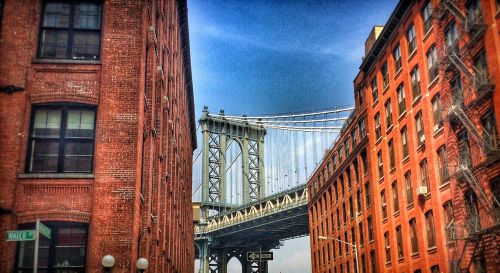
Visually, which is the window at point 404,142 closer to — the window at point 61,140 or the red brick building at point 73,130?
the red brick building at point 73,130

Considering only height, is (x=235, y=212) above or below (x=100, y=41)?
above

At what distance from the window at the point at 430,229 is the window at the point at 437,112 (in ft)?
18.2

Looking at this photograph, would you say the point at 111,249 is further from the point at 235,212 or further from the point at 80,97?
the point at 235,212

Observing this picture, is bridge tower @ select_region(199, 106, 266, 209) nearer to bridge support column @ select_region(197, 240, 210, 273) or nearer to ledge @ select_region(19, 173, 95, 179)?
bridge support column @ select_region(197, 240, 210, 273)

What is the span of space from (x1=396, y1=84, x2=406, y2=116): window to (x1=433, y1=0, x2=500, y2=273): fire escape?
27.2ft

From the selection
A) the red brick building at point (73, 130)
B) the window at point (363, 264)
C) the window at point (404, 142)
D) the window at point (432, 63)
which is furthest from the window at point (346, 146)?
the red brick building at point (73, 130)

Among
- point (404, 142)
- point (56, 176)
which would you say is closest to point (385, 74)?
point (404, 142)

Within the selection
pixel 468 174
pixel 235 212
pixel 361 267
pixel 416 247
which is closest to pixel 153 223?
pixel 468 174

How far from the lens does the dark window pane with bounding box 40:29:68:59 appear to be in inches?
836

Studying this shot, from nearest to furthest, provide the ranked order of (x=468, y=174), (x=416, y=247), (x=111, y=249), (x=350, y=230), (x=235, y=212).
Answer: (x=111, y=249) → (x=468, y=174) → (x=416, y=247) → (x=350, y=230) → (x=235, y=212)

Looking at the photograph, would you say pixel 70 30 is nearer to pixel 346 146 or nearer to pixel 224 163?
pixel 346 146

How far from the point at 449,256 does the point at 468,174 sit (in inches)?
226

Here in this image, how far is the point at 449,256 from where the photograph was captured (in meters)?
33.7

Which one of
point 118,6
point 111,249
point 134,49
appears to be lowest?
point 111,249
